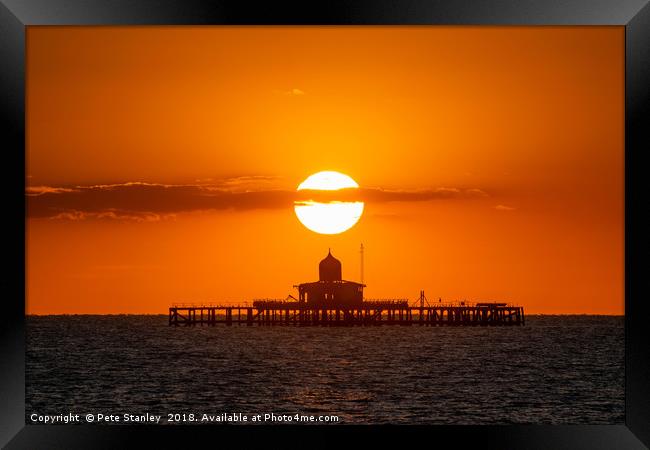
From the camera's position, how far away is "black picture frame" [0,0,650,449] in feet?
22.4

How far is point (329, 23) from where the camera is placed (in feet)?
22.4

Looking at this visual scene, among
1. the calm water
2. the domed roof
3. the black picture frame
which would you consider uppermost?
the black picture frame

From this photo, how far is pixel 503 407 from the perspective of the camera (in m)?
36.1

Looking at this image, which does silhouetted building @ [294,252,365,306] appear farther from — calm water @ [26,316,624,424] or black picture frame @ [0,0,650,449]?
black picture frame @ [0,0,650,449]

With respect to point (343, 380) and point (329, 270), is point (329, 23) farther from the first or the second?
point (329, 270)

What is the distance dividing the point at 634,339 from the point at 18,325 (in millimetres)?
4591

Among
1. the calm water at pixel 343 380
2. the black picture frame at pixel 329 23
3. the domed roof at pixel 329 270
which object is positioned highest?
the black picture frame at pixel 329 23

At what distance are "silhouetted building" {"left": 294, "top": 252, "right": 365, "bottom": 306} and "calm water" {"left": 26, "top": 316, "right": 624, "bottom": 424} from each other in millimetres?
9374

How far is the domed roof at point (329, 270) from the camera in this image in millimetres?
88812

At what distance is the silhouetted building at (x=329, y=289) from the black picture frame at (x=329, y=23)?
266 feet

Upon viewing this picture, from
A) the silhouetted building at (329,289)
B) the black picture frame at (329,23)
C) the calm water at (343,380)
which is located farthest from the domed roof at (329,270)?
the black picture frame at (329,23)

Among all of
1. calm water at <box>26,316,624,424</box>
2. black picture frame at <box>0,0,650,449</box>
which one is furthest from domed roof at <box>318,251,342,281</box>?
black picture frame at <box>0,0,650,449</box>

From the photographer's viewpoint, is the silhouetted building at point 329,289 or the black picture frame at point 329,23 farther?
the silhouetted building at point 329,289

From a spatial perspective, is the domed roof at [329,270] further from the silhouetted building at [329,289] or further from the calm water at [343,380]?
the calm water at [343,380]
